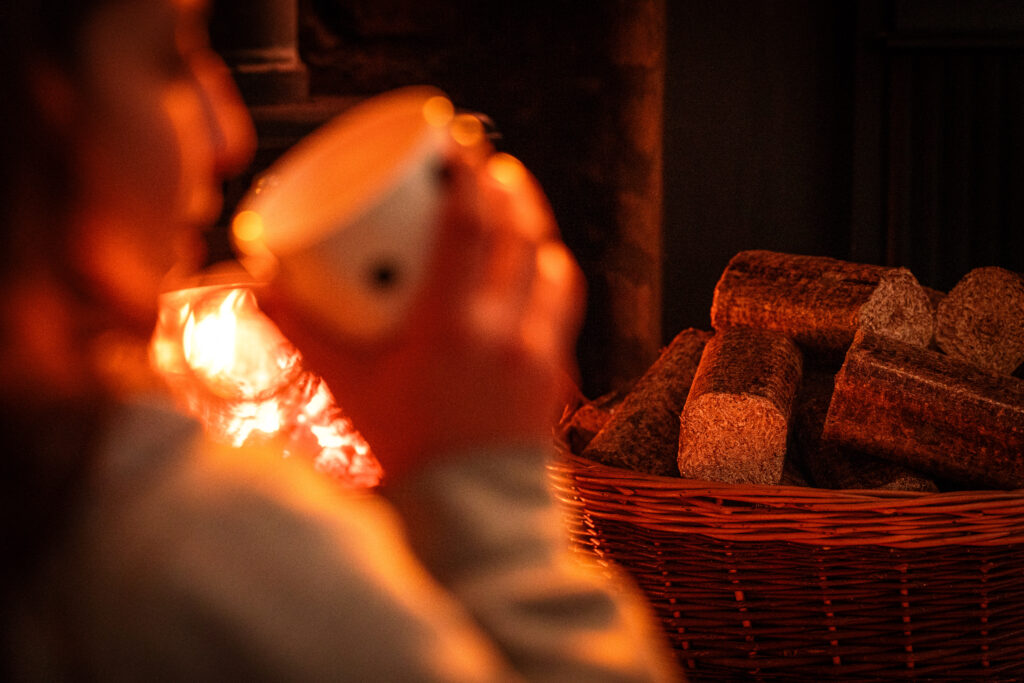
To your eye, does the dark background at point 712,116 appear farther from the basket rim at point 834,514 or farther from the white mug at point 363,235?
the white mug at point 363,235

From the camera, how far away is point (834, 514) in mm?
1266

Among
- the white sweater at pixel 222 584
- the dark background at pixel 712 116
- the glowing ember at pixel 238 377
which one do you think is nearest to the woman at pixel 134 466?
the white sweater at pixel 222 584

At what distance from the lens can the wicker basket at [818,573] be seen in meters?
1.27

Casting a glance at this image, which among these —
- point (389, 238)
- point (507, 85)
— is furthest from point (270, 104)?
point (389, 238)

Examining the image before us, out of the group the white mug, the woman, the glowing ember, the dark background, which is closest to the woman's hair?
the woman

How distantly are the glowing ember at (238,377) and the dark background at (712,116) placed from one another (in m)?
0.93

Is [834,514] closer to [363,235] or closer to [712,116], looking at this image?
[363,235]

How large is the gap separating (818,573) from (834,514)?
9 cm

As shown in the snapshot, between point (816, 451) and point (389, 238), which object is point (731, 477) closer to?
point (816, 451)

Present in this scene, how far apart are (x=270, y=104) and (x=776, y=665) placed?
5.06 feet

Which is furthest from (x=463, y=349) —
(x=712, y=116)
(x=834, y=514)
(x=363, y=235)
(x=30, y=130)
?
(x=712, y=116)

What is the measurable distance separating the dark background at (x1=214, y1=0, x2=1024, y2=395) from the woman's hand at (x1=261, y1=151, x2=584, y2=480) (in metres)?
1.67

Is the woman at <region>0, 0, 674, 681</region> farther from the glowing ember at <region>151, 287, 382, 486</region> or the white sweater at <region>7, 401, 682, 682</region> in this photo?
the glowing ember at <region>151, 287, 382, 486</region>

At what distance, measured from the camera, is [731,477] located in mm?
1509
